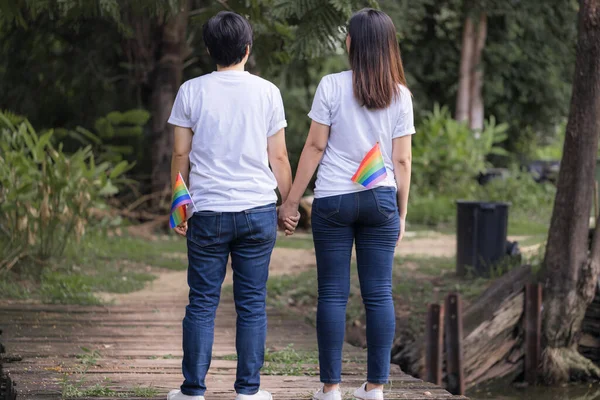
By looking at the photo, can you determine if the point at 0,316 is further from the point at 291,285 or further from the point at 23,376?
the point at 291,285

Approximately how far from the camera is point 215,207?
4082mm

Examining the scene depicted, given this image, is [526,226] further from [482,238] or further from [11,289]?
[11,289]

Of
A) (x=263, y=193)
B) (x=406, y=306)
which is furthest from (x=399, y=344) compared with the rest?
(x=263, y=193)

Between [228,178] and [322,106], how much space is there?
508 mm

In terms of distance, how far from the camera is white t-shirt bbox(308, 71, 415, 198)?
418 cm

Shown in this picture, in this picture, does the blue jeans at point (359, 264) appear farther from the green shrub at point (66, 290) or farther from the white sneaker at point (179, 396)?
the green shrub at point (66, 290)

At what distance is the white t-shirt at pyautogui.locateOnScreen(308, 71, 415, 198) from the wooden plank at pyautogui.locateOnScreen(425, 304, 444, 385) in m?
3.93

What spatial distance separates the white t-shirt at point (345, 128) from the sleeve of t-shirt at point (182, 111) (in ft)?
1.74

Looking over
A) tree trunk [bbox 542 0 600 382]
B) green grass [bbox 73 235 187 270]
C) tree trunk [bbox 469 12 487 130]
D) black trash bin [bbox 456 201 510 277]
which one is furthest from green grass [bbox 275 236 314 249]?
tree trunk [bbox 469 12 487 130]

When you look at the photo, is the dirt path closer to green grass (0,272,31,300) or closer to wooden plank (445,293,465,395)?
green grass (0,272,31,300)

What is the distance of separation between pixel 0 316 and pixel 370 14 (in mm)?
4222

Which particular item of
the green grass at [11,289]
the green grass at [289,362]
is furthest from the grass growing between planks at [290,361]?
the green grass at [11,289]

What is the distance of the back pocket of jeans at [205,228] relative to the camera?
4.09 meters

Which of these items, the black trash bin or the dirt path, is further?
the black trash bin
